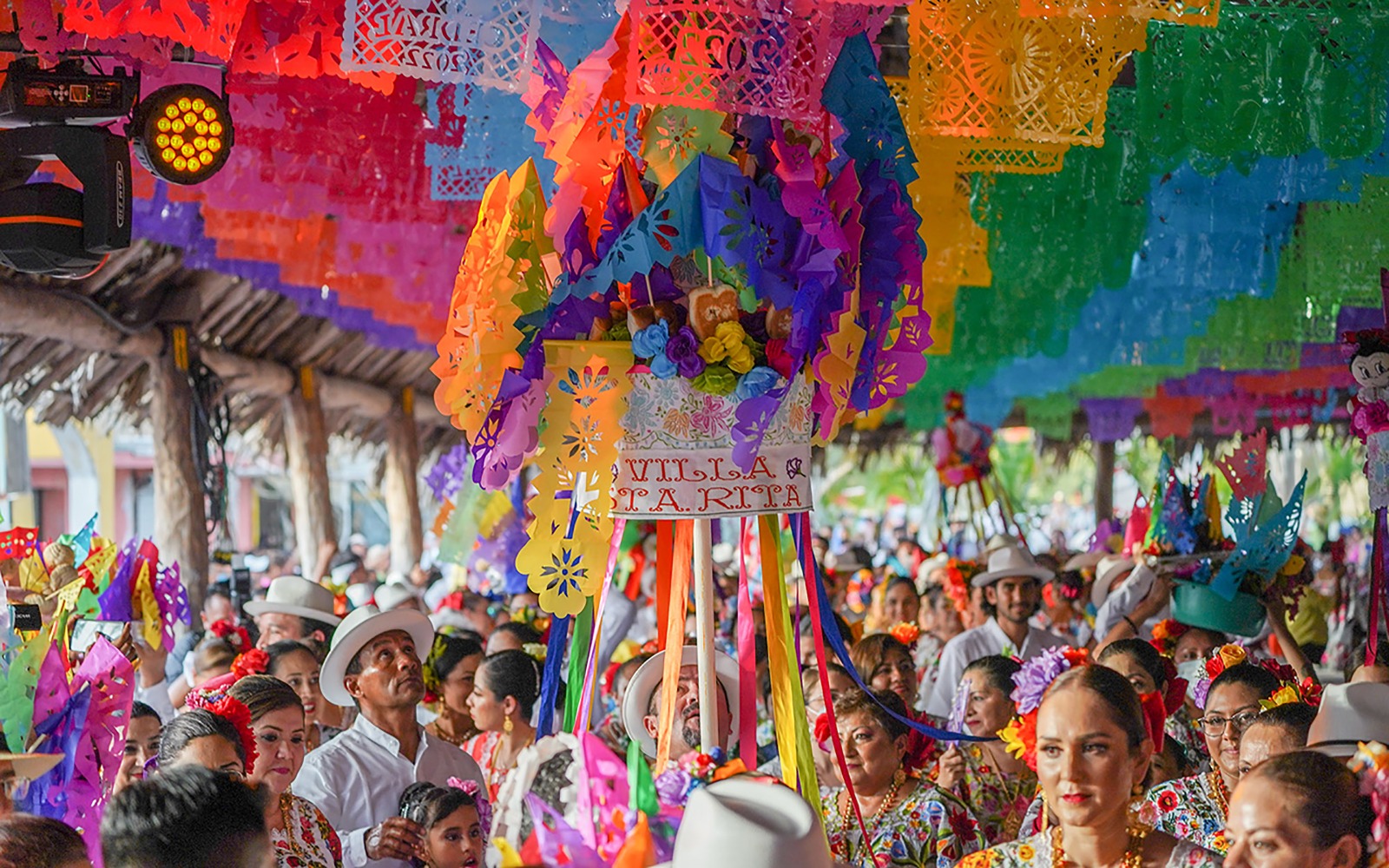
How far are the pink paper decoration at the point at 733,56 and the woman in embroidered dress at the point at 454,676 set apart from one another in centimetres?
303

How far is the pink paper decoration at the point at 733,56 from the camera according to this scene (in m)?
3.30

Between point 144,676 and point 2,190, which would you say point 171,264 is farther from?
point 2,190

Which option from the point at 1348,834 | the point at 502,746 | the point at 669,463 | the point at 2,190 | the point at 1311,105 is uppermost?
the point at 1311,105

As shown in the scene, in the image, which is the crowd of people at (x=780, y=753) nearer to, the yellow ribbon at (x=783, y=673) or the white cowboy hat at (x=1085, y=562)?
the yellow ribbon at (x=783, y=673)

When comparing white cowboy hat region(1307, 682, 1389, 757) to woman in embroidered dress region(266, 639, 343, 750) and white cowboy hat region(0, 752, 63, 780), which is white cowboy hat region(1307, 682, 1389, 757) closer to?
white cowboy hat region(0, 752, 63, 780)

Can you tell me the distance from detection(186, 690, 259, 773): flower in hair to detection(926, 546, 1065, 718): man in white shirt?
3.73 m

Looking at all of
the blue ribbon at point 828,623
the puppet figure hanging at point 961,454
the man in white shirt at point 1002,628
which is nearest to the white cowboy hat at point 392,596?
the man in white shirt at point 1002,628

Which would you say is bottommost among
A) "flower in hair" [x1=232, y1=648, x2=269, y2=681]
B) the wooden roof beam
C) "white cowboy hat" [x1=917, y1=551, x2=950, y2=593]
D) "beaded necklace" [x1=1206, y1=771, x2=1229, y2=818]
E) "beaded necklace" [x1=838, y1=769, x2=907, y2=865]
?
"white cowboy hat" [x1=917, y1=551, x2=950, y2=593]

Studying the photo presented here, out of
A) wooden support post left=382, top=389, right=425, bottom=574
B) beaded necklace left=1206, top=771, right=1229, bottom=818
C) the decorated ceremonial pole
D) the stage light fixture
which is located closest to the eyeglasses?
beaded necklace left=1206, top=771, right=1229, bottom=818

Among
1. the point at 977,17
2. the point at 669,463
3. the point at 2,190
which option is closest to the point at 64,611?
the point at 2,190

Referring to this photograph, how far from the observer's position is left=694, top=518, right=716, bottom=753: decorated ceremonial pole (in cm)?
324

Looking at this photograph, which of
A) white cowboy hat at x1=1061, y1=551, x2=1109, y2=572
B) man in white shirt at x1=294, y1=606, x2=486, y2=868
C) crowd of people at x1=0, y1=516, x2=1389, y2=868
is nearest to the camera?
crowd of people at x1=0, y1=516, x2=1389, y2=868

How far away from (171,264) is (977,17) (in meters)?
6.94

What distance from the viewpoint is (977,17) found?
4523 millimetres
